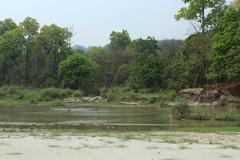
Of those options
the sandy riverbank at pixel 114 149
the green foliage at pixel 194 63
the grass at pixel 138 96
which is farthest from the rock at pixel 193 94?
the sandy riverbank at pixel 114 149

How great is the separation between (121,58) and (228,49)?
64.8m

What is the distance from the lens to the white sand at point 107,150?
1786cm

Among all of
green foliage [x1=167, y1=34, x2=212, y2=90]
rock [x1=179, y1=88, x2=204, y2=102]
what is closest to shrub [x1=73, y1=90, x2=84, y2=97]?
green foliage [x1=167, y1=34, x2=212, y2=90]

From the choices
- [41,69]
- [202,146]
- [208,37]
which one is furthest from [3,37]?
[202,146]

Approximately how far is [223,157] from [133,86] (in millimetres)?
75728

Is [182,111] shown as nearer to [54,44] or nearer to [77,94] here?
[77,94]

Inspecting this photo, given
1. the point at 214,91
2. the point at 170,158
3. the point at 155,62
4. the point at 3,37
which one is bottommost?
the point at 170,158

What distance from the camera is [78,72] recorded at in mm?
105812

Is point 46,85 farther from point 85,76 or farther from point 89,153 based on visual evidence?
point 89,153

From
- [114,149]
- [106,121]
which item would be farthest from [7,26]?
[114,149]

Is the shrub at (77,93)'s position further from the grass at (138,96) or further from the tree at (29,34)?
the tree at (29,34)

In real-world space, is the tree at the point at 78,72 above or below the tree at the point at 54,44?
below

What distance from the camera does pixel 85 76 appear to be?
106125mm

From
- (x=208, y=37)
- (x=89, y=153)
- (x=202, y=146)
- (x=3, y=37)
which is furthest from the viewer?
(x=3, y=37)
